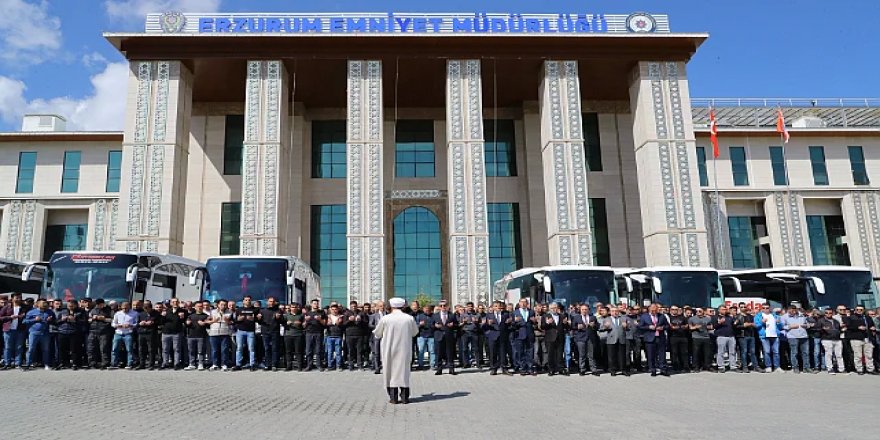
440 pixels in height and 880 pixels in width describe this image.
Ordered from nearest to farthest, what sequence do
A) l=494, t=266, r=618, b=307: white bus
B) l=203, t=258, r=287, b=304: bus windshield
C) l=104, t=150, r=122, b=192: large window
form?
l=494, t=266, r=618, b=307: white bus
l=203, t=258, r=287, b=304: bus windshield
l=104, t=150, r=122, b=192: large window

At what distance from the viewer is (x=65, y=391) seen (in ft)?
29.8

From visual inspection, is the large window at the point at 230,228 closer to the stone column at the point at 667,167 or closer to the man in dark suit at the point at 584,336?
the stone column at the point at 667,167

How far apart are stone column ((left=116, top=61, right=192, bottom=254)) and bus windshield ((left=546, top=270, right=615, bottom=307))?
15.2 m

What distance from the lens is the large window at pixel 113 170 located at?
30375 millimetres

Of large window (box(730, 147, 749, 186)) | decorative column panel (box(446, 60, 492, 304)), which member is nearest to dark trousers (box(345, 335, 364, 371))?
decorative column panel (box(446, 60, 492, 304))

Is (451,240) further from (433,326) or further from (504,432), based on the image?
(504,432)

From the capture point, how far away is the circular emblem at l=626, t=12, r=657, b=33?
25.0m

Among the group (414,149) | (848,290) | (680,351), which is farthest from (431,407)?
(414,149)

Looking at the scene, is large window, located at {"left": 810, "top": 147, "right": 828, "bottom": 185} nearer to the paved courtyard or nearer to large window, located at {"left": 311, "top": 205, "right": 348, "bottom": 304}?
the paved courtyard

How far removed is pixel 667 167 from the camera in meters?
24.4

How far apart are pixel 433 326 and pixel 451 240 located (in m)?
10.3

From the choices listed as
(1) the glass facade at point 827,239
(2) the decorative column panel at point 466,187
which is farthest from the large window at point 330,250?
(1) the glass facade at point 827,239

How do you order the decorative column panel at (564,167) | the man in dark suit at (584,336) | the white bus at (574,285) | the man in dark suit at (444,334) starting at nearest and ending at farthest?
the man in dark suit at (584,336) → the man in dark suit at (444,334) → the white bus at (574,285) → the decorative column panel at (564,167)

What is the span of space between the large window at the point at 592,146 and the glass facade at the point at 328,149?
1209cm
